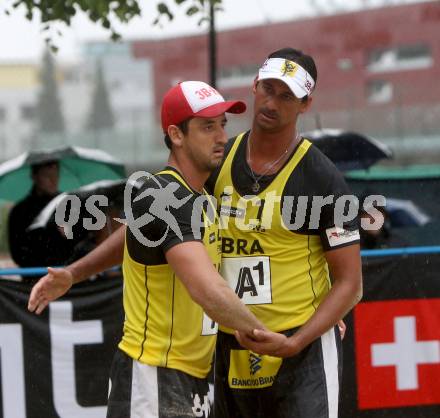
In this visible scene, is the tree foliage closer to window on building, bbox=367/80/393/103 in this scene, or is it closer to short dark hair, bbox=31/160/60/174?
short dark hair, bbox=31/160/60/174

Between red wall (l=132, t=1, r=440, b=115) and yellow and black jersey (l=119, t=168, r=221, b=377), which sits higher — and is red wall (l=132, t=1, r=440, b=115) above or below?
above

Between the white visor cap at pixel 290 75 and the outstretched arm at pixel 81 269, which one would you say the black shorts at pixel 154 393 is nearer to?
the outstretched arm at pixel 81 269

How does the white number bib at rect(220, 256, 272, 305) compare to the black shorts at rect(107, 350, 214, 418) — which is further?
the white number bib at rect(220, 256, 272, 305)

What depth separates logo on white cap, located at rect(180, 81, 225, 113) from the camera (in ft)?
12.8

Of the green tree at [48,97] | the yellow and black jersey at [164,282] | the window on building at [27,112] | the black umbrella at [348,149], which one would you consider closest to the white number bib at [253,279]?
the yellow and black jersey at [164,282]

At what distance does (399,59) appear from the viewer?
37688mm

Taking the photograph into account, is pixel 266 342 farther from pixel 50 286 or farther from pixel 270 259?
pixel 50 286

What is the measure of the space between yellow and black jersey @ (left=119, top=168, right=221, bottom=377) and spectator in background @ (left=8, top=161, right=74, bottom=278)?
3.87 metres

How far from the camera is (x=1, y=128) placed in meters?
42.2

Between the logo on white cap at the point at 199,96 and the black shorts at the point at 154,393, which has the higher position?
the logo on white cap at the point at 199,96

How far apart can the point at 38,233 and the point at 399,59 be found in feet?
103

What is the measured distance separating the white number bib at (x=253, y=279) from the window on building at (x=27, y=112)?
89056 millimetres

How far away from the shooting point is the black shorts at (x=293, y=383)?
428cm

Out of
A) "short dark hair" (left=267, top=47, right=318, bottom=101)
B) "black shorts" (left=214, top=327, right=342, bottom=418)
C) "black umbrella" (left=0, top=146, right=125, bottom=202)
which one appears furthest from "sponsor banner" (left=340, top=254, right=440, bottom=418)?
"black umbrella" (left=0, top=146, right=125, bottom=202)
